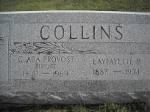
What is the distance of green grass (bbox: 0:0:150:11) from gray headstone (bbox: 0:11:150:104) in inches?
6.5

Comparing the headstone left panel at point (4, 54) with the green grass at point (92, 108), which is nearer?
the green grass at point (92, 108)

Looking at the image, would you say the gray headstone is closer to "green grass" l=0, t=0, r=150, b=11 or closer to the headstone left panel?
the headstone left panel

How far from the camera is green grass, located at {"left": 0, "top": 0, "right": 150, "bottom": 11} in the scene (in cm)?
757

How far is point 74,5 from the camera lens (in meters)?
7.57

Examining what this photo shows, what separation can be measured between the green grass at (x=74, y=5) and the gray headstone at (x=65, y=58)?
0.17 meters

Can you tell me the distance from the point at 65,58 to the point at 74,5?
90 cm

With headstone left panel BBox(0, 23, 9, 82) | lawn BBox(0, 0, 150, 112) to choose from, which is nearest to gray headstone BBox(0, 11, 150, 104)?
headstone left panel BBox(0, 23, 9, 82)

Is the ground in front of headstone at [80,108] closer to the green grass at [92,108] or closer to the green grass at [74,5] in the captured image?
the green grass at [92,108]

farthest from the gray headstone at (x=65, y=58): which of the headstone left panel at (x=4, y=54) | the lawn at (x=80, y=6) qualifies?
the lawn at (x=80, y=6)

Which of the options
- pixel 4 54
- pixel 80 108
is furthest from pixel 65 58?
pixel 4 54

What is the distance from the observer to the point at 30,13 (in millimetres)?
7449

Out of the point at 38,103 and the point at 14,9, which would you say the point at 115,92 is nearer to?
the point at 38,103

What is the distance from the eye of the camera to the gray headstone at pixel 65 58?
741 cm

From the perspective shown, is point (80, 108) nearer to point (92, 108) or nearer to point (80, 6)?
point (92, 108)
